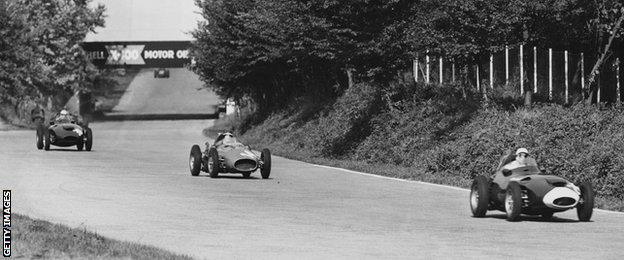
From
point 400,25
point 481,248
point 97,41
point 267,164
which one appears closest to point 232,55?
point 400,25

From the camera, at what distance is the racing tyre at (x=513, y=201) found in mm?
19453

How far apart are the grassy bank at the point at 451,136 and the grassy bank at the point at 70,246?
9570 mm

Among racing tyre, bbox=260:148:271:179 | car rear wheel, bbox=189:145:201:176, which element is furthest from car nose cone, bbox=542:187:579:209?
car rear wheel, bbox=189:145:201:176

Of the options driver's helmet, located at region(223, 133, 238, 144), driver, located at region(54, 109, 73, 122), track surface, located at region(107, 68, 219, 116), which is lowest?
track surface, located at region(107, 68, 219, 116)

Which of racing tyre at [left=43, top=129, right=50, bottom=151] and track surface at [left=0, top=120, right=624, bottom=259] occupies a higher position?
track surface at [left=0, top=120, right=624, bottom=259]

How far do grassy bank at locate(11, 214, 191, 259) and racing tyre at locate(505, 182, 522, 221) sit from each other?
19.8ft

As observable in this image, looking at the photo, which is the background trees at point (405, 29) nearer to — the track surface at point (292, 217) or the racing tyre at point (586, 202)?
the track surface at point (292, 217)

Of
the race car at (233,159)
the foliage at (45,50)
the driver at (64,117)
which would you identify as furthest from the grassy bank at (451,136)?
the foliage at (45,50)

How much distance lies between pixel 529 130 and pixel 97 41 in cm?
6771

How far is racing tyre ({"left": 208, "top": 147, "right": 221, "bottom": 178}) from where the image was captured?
1200 inches

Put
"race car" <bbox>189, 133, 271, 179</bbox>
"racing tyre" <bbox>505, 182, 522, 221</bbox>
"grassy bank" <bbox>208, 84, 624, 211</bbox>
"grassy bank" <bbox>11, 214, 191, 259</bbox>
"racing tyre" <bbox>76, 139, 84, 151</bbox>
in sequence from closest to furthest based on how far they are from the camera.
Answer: "grassy bank" <bbox>11, 214, 191, 259</bbox>, "racing tyre" <bbox>505, 182, 522, 221</bbox>, "grassy bank" <bbox>208, 84, 624, 211</bbox>, "race car" <bbox>189, 133, 271, 179</bbox>, "racing tyre" <bbox>76, 139, 84, 151</bbox>

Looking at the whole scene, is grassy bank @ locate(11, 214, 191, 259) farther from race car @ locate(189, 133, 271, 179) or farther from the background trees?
the background trees

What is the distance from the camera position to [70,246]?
15.2 m

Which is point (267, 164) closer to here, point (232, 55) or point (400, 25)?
point (400, 25)
